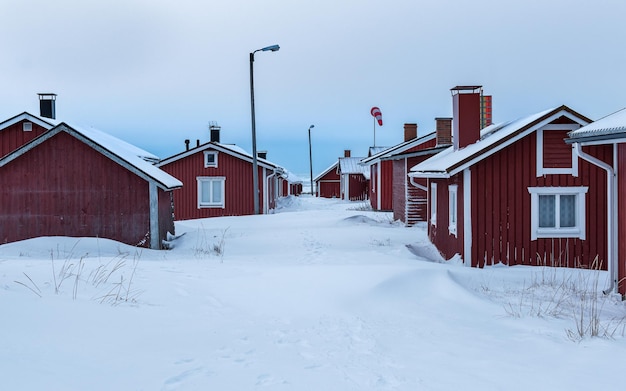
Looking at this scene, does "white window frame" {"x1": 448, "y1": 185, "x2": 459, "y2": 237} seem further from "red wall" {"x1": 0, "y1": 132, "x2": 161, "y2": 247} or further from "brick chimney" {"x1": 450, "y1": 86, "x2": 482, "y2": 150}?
"red wall" {"x1": 0, "y1": 132, "x2": 161, "y2": 247}

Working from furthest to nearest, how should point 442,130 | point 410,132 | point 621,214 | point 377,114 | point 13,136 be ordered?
point 377,114, point 410,132, point 13,136, point 442,130, point 621,214

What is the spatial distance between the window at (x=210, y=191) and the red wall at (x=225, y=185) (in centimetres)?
21

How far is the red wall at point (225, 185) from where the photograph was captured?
28188 millimetres

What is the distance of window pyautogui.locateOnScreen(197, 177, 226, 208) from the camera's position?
2831 cm

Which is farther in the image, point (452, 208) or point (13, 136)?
point (13, 136)

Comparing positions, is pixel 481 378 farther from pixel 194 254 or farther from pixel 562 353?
pixel 194 254

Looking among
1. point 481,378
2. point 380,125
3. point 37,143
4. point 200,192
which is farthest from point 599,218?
point 380,125

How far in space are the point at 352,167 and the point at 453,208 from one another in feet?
127

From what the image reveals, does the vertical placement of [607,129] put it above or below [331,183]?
above

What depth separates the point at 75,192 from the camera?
51.1ft

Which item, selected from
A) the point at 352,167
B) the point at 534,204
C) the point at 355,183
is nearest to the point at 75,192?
the point at 534,204

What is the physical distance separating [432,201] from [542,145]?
522 cm

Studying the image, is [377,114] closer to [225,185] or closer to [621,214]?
[225,185]

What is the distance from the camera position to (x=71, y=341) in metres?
4.83
